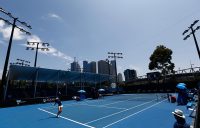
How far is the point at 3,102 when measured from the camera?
2383 centimetres

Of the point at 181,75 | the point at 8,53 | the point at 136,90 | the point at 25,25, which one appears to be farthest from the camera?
the point at 136,90

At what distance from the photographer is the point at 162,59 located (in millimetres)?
47031

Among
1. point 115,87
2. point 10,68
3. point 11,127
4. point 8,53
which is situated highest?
point 8,53

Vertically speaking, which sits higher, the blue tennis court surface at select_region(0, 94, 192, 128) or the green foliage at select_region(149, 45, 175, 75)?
the green foliage at select_region(149, 45, 175, 75)

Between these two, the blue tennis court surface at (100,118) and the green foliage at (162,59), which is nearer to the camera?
the blue tennis court surface at (100,118)

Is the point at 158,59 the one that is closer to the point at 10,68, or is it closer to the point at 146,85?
the point at 146,85

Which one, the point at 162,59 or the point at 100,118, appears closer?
the point at 100,118

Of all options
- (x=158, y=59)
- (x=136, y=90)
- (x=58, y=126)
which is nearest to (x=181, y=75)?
(x=158, y=59)

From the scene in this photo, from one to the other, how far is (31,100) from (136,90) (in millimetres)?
33406

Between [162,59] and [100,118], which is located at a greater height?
[162,59]

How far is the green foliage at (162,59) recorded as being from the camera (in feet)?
154

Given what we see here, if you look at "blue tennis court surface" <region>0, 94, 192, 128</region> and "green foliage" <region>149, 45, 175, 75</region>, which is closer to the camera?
"blue tennis court surface" <region>0, 94, 192, 128</region>

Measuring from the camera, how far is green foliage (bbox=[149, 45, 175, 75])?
46969 mm

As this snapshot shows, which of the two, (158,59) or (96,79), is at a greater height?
(158,59)
